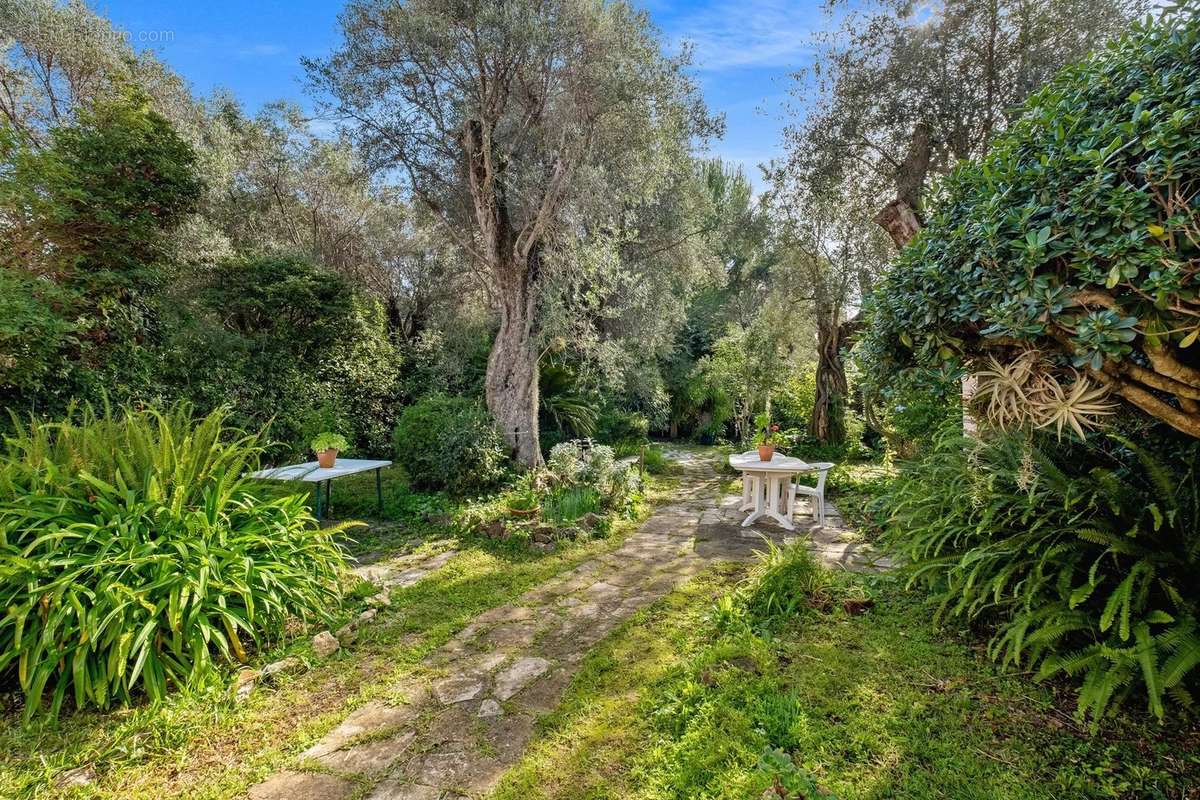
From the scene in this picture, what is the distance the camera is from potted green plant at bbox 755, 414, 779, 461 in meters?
5.88

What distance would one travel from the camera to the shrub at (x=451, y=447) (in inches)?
247

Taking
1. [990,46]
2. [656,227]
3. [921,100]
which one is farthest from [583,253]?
[990,46]

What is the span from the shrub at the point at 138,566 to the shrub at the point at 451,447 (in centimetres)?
281

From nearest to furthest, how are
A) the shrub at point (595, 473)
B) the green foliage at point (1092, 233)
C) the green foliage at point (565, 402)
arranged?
the green foliage at point (1092, 233) < the shrub at point (595, 473) < the green foliage at point (565, 402)

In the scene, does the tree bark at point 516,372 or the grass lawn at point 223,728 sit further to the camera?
the tree bark at point 516,372

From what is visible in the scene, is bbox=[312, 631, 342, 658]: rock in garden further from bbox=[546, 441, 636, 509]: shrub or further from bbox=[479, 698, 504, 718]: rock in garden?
bbox=[546, 441, 636, 509]: shrub

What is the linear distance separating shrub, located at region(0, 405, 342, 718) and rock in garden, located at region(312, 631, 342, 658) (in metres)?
0.20

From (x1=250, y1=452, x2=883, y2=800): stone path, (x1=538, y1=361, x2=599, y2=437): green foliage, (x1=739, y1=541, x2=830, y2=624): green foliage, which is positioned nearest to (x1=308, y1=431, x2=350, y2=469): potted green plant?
(x1=250, y1=452, x2=883, y2=800): stone path

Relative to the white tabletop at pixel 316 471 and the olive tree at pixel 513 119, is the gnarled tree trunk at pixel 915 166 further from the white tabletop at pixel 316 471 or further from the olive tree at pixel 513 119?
the white tabletop at pixel 316 471

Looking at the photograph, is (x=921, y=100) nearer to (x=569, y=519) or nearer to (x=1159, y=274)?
(x=1159, y=274)

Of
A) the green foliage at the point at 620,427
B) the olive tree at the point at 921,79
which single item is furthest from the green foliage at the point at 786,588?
the green foliage at the point at 620,427

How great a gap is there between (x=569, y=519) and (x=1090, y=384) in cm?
449

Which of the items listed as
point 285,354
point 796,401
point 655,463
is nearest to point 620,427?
point 655,463

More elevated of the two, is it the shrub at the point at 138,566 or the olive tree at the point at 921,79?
the olive tree at the point at 921,79
